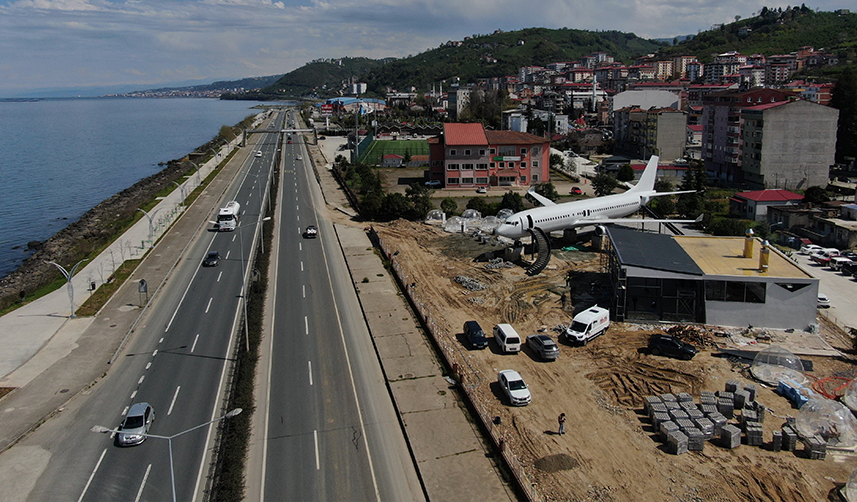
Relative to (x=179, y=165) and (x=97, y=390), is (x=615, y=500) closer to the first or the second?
(x=97, y=390)

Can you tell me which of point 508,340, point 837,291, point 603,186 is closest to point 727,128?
point 603,186

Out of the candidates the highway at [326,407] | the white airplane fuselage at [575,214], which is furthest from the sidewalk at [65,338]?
the white airplane fuselage at [575,214]

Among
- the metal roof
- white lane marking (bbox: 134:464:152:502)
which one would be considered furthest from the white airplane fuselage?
white lane marking (bbox: 134:464:152:502)

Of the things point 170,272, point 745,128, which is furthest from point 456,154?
point 170,272

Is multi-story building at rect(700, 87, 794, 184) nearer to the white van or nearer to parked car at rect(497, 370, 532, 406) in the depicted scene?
the white van

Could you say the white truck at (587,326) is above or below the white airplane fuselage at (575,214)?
below

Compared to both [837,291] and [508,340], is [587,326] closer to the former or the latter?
[508,340]

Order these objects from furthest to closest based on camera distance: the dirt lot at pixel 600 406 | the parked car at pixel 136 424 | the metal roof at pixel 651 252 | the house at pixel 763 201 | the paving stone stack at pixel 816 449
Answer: the house at pixel 763 201 < the metal roof at pixel 651 252 < the parked car at pixel 136 424 < the paving stone stack at pixel 816 449 < the dirt lot at pixel 600 406

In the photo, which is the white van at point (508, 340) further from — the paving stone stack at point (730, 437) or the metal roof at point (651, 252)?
the paving stone stack at point (730, 437)
